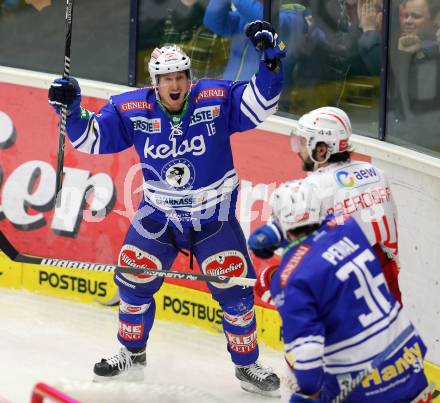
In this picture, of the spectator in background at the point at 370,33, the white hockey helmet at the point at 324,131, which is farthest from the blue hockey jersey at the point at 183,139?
the spectator in background at the point at 370,33

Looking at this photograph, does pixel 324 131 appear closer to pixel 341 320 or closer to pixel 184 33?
pixel 341 320

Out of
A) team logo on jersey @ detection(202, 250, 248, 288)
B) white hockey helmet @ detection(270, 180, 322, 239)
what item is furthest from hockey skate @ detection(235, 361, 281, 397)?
white hockey helmet @ detection(270, 180, 322, 239)

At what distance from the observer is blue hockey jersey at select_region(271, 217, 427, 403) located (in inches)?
141

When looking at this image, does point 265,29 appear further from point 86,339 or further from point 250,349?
point 86,339

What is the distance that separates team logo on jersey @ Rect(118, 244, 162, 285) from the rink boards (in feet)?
3.40

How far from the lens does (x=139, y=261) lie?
5.41 m

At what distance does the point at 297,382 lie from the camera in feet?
11.9

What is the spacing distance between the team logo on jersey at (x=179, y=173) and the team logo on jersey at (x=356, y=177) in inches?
38.7

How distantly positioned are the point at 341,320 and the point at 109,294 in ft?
11.0

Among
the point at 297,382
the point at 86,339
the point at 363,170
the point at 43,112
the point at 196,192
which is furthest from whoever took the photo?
the point at 43,112

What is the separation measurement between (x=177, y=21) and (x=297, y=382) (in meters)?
3.43

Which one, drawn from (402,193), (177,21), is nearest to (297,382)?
(402,193)

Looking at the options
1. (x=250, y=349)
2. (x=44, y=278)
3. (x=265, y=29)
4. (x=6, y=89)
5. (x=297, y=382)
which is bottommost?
(x=44, y=278)

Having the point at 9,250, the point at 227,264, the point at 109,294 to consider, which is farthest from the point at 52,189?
the point at 227,264
